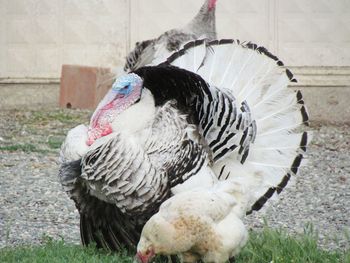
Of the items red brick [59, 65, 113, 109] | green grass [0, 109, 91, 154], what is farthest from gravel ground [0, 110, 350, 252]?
red brick [59, 65, 113, 109]

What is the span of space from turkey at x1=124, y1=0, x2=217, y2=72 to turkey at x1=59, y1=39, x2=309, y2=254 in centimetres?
258

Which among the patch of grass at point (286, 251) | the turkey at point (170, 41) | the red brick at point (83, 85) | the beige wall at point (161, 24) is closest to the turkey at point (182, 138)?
the patch of grass at point (286, 251)

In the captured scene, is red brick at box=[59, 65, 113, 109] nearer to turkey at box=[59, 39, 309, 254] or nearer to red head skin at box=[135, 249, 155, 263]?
turkey at box=[59, 39, 309, 254]

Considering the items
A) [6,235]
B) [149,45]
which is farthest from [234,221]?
[149,45]

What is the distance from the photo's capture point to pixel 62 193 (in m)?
7.83

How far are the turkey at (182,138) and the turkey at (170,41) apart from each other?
8.45ft

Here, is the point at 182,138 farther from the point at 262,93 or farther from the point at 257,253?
the point at 262,93

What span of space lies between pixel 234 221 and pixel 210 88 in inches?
35.9

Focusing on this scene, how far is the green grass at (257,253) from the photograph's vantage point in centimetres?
529

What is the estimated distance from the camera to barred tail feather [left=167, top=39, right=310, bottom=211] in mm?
6164

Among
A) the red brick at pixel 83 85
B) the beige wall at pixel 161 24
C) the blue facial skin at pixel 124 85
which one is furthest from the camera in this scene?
the beige wall at pixel 161 24

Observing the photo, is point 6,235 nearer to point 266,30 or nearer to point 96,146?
point 96,146

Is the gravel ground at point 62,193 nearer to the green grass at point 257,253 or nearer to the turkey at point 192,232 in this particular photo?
the green grass at point 257,253

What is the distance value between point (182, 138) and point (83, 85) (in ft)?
22.6
